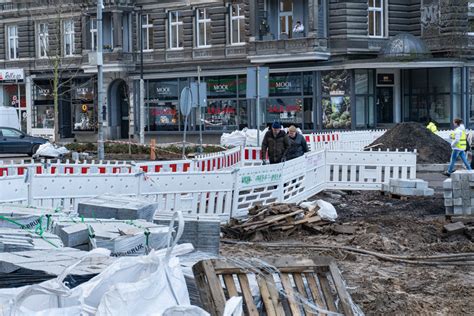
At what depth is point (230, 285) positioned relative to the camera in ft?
25.2

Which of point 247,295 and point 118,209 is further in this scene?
point 118,209

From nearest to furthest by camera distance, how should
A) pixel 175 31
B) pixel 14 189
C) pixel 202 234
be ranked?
pixel 202 234
pixel 14 189
pixel 175 31

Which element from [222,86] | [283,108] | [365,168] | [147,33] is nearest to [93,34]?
[147,33]

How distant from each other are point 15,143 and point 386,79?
56.9ft

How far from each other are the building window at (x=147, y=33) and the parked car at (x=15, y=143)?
43.4ft

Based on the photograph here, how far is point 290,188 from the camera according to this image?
20.5 meters

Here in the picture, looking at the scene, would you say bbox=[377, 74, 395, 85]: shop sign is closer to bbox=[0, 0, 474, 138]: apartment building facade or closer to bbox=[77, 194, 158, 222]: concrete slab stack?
bbox=[0, 0, 474, 138]: apartment building facade

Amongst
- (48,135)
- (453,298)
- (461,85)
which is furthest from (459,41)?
(453,298)

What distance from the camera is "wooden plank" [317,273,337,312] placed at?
794 centimetres

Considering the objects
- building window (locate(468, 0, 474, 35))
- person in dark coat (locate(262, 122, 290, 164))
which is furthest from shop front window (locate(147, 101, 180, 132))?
person in dark coat (locate(262, 122, 290, 164))

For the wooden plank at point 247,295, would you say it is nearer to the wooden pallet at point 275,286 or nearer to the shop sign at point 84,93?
the wooden pallet at point 275,286

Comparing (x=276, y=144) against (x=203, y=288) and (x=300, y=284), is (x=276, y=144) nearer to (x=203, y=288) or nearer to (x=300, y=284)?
(x=300, y=284)

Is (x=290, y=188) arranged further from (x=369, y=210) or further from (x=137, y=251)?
(x=137, y=251)

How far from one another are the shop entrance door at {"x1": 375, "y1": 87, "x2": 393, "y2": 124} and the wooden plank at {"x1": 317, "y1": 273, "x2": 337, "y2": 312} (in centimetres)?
3913
